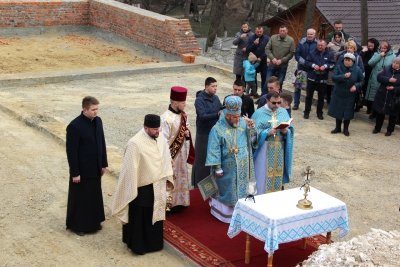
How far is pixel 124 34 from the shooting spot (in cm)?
2003

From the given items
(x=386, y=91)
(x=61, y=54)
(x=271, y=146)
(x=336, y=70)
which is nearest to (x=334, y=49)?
(x=336, y=70)

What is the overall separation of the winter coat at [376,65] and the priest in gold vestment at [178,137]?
589 centimetres

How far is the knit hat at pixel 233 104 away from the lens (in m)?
7.75

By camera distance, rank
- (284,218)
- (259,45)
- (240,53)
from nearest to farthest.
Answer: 1. (284,218)
2. (259,45)
3. (240,53)

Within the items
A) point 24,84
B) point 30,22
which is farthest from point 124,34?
point 24,84

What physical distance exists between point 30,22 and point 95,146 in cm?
1404

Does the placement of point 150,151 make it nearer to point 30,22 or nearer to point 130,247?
point 130,247

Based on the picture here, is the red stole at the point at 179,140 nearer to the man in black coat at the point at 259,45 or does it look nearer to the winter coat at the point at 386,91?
the winter coat at the point at 386,91

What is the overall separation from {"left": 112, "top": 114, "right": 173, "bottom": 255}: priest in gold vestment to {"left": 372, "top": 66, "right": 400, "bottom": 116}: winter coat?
5.92 metres

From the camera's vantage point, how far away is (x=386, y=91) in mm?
12219

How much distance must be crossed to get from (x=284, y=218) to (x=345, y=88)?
5.98 meters

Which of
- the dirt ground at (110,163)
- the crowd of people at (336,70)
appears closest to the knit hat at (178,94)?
the dirt ground at (110,163)

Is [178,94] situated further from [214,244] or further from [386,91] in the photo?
[386,91]

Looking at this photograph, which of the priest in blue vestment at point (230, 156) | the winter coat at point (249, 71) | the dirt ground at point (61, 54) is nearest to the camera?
the priest in blue vestment at point (230, 156)
